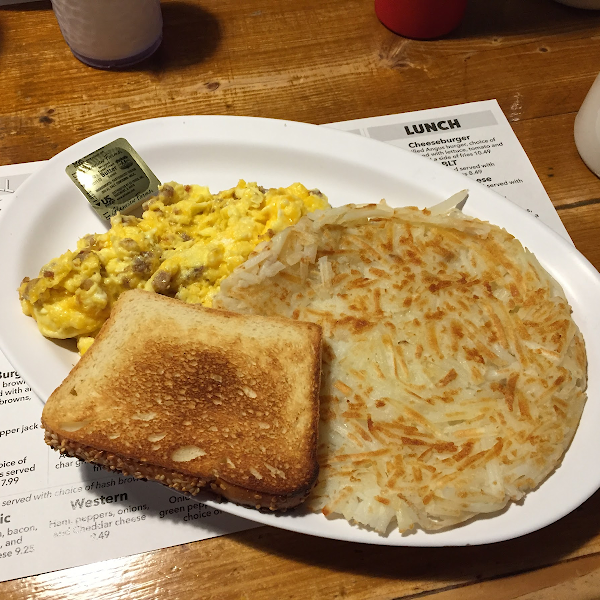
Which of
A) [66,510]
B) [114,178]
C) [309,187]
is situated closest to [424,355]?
[309,187]

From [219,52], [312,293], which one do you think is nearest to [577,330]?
[312,293]

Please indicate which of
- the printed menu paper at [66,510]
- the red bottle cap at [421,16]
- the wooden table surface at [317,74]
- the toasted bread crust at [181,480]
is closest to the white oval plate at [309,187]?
the toasted bread crust at [181,480]

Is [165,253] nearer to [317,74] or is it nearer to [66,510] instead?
[66,510]

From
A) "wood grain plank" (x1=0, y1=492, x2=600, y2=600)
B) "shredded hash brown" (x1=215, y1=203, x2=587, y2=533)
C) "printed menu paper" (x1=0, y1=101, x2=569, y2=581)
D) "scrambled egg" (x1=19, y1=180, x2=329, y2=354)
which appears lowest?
"wood grain plank" (x1=0, y1=492, x2=600, y2=600)

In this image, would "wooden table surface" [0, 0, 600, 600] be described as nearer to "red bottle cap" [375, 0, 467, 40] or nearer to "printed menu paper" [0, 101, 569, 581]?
"red bottle cap" [375, 0, 467, 40]

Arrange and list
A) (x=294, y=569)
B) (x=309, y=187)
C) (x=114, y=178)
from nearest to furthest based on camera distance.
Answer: (x=294, y=569) → (x=114, y=178) → (x=309, y=187)

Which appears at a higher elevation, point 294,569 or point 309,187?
point 309,187

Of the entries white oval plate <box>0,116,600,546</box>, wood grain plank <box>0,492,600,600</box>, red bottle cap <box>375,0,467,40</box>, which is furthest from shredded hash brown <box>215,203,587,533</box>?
red bottle cap <box>375,0,467,40</box>

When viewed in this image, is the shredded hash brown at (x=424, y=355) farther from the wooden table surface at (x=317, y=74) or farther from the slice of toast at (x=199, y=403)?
the wooden table surface at (x=317, y=74)

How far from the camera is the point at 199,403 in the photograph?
1229mm

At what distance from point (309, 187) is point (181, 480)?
1075 mm

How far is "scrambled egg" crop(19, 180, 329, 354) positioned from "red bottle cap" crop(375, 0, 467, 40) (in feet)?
4.25

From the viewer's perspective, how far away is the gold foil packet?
64.4 inches

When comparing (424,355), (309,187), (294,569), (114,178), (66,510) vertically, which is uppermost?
(114,178)
